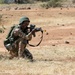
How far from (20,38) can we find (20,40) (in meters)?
0.05

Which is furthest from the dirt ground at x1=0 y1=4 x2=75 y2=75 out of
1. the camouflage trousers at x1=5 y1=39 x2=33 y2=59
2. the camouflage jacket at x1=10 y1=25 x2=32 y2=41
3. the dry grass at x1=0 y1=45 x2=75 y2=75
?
the camouflage jacket at x1=10 y1=25 x2=32 y2=41

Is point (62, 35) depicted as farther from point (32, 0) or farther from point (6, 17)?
point (32, 0)

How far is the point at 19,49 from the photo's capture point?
1046 cm

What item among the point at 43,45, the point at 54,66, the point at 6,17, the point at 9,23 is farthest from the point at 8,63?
the point at 6,17

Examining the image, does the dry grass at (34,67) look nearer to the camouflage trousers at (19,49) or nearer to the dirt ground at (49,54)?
the dirt ground at (49,54)

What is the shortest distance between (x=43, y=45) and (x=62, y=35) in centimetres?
311

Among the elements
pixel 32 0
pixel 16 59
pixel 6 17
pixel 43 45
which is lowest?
pixel 32 0

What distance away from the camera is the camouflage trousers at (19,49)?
412 inches

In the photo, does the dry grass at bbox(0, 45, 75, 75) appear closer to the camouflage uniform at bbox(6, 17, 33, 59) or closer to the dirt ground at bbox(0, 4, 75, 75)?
the dirt ground at bbox(0, 4, 75, 75)

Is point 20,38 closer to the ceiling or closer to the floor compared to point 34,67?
closer to the ceiling

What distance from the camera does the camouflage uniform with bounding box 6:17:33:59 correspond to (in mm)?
10297

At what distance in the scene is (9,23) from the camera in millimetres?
24250

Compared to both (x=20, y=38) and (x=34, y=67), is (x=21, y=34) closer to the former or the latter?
(x=20, y=38)

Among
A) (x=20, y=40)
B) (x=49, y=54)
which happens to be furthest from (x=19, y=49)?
(x=49, y=54)
